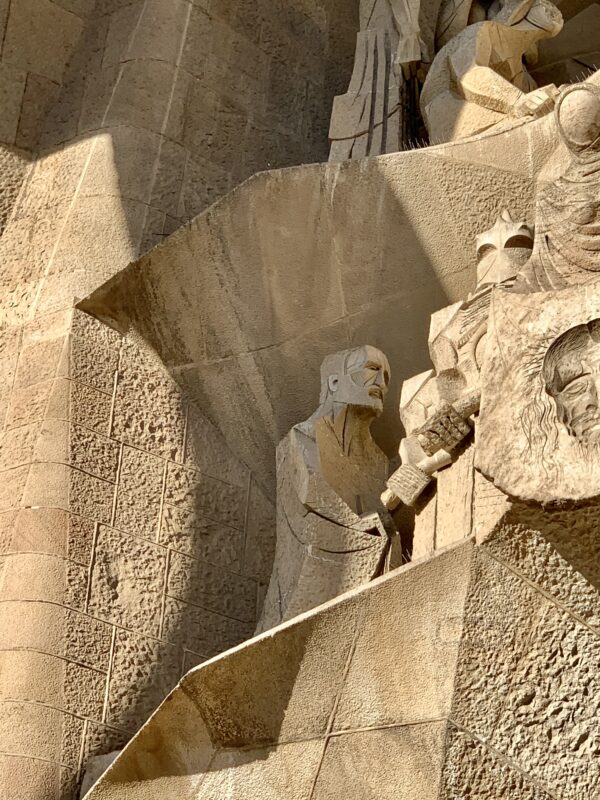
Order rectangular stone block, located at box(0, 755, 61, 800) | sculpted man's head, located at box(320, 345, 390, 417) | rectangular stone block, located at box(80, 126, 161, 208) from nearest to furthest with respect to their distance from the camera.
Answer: rectangular stone block, located at box(0, 755, 61, 800), sculpted man's head, located at box(320, 345, 390, 417), rectangular stone block, located at box(80, 126, 161, 208)

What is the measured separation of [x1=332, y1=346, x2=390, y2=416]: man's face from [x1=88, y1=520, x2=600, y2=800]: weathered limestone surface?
40.0 inches

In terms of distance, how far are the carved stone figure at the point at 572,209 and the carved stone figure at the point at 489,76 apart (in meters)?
0.91

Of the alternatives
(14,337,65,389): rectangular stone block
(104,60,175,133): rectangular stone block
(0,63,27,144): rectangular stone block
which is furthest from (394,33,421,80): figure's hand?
(14,337,65,389): rectangular stone block

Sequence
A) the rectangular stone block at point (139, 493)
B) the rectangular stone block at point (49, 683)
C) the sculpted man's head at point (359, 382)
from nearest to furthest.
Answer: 1. the rectangular stone block at point (49, 683)
2. the sculpted man's head at point (359, 382)
3. the rectangular stone block at point (139, 493)

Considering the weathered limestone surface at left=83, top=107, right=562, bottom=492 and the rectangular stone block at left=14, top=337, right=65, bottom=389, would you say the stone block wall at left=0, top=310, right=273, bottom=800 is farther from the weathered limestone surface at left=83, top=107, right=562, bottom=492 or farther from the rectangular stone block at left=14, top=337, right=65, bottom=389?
the weathered limestone surface at left=83, top=107, right=562, bottom=492

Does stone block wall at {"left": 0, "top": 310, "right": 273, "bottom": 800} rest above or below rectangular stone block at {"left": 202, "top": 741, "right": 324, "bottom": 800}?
below

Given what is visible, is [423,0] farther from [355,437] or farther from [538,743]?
[538,743]

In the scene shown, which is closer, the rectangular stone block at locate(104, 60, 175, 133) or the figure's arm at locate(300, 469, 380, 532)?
the figure's arm at locate(300, 469, 380, 532)

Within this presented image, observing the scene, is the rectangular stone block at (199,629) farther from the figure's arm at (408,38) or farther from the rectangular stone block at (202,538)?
the figure's arm at (408,38)

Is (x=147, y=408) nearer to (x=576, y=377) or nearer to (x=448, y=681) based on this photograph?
(x=448, y=681)

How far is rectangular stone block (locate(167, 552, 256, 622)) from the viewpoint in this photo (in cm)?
548

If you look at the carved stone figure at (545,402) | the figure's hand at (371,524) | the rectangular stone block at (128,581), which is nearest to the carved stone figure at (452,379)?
the figure's hand at (371,524)

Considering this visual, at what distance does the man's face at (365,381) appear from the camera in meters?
5.28

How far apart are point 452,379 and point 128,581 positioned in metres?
1.23
